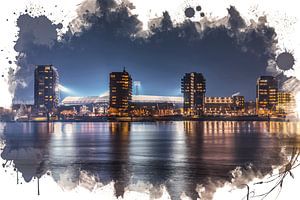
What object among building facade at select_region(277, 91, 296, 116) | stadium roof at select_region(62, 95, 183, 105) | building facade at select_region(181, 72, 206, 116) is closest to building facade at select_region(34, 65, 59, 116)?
stadium roof at select_region(62, 95, 183, 105)

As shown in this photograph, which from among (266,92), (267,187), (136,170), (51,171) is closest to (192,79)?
(266,92)

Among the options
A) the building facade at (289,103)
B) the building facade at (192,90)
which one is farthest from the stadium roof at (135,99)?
the building facade at (289,103)

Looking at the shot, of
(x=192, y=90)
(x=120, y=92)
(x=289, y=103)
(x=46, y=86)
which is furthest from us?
(x=120, y=92)

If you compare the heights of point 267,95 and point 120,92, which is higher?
point 120,92

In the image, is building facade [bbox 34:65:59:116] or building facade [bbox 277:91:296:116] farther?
building facade [bbox 34:65:59:116]

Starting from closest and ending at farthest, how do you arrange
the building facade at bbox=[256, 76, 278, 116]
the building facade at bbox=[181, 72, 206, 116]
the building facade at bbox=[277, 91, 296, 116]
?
the building facade at bbox=[277, 91, 296, 116]
the building facade at bbox=[181, 72, 206, 116]
the building facade at bbox=[256, 76, 278, 116]

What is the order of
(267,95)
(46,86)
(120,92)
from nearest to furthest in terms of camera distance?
(46,86)
(267,95)
(120,92)

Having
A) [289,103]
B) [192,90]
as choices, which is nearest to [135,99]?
[192,90]

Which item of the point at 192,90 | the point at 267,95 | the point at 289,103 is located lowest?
the point at 289,103

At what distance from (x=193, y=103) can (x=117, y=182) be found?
6.69 meters

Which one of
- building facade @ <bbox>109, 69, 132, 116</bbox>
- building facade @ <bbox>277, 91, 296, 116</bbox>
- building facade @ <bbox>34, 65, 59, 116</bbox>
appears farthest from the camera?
building facade @ <bbox>109, 69, 132, 116</bbox>

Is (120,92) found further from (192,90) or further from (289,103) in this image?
(289,103)

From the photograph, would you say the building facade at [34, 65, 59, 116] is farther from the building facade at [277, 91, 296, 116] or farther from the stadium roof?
the building facade at [277, 91, 296, 116]

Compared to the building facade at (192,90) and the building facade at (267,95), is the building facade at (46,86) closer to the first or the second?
the building facade at (192,90)
